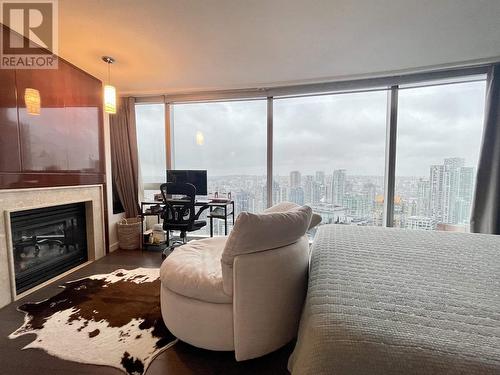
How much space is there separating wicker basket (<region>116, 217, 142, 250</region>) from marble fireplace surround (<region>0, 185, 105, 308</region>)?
263 mm

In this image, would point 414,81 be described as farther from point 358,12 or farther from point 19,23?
point 19,23

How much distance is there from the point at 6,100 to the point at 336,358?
9.61ft

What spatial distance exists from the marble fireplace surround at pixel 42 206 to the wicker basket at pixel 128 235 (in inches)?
10.4

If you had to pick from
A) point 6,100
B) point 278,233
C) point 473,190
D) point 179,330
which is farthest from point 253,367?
point 473,190

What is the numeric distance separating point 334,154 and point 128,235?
10.8ft

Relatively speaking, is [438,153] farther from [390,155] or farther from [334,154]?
[334,154]

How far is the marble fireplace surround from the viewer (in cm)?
193

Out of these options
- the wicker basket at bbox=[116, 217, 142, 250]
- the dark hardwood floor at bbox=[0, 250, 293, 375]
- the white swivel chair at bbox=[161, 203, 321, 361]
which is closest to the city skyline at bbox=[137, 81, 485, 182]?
the wicker basket at bbox=[116, 217, 142, 250]

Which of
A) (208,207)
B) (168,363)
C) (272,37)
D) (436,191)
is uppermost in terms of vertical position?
(272,37)

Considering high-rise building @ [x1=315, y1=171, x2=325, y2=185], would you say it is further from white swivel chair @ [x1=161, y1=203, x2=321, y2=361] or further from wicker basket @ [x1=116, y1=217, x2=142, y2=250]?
wicker basket @ [x1=116, y1=217, x2=142, y2=250]

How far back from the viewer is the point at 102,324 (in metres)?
1.64

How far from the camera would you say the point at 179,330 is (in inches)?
55.6

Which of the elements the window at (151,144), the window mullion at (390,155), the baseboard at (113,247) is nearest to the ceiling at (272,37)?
the window mullion at (390,155)

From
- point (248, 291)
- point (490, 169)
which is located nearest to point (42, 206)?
point (248, 291)
